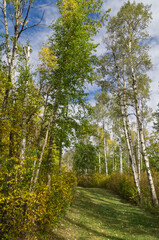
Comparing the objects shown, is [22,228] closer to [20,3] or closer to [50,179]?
[50,179]

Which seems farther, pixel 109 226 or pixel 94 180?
pixel 94 180

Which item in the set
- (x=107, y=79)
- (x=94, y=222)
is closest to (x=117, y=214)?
(x=94, y=222)

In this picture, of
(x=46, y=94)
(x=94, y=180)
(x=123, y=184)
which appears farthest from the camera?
(x=94, y=180)

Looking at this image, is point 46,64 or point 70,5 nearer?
point 46,64

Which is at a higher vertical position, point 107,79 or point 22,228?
→ point 107,79

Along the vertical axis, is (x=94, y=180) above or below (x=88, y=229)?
above

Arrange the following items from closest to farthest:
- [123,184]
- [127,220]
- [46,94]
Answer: [46,94] → [127,220] → [123,184]

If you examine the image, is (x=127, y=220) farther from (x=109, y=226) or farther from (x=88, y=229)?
(x=88, y=229)

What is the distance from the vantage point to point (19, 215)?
396 centimetres

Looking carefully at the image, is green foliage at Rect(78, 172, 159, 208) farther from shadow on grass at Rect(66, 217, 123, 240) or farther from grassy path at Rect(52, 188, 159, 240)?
shadow on grass at Rect(66, 217, 123, 240)

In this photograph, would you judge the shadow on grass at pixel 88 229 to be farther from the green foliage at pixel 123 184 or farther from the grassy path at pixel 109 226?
the green foliage at pixel 123 184

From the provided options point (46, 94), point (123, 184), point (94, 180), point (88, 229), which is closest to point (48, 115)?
point (46, 94)

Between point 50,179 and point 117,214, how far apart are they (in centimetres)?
536

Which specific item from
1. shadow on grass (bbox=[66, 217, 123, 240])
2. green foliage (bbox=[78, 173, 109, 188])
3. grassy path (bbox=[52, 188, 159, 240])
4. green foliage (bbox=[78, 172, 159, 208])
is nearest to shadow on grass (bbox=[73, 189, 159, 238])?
grassy path (bbox=[52, 188, 159, 240])
